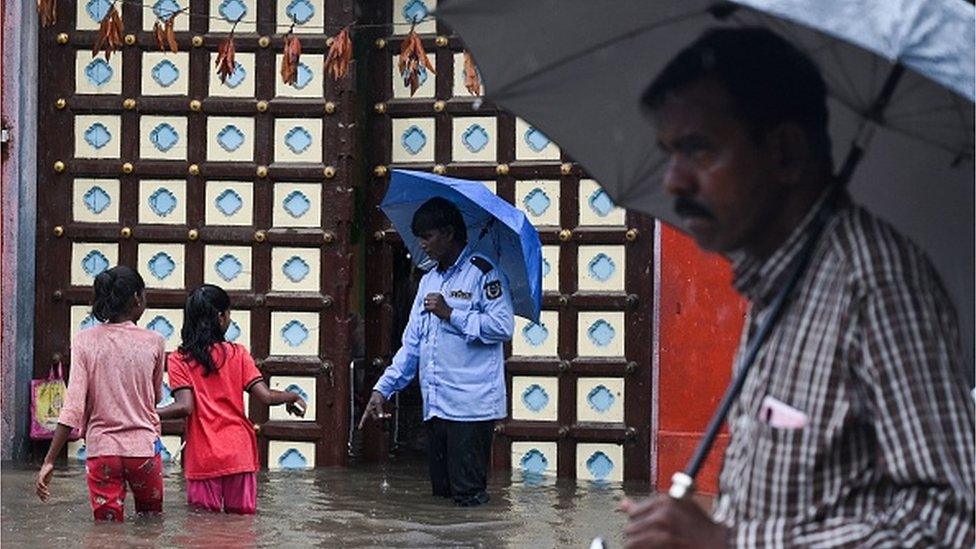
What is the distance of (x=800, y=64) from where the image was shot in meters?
3.18

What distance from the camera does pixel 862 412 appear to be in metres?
2.73

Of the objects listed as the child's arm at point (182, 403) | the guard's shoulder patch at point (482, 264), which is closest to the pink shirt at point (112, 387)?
the child's arm at point (182, 403)

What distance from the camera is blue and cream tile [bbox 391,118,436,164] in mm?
12812

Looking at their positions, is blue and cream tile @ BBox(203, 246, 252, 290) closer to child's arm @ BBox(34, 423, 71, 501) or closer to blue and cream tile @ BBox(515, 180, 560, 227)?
blue and cream tile @ BBox(515, 180, 560, 227)

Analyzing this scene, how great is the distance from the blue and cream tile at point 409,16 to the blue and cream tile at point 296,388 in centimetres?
236

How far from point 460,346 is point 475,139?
243 centimetres

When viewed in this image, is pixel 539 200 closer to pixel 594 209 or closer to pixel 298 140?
pixel 594 209

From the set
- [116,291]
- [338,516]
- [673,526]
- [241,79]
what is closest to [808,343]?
[673,526]

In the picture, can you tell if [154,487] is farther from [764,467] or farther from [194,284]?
[764,467]

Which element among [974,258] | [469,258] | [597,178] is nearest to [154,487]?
[469,258]

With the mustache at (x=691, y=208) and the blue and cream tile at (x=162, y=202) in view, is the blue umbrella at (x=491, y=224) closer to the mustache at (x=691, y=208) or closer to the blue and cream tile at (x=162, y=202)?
the blue and cream tile at (x=162, y=202)

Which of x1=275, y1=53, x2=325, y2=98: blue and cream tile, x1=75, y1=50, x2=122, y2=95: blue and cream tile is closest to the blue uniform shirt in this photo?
x1=275, y1=53, x2=325, y2=98: blue and cream tile

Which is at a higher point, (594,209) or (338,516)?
(594,209)

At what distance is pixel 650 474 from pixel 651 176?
8.51 m
